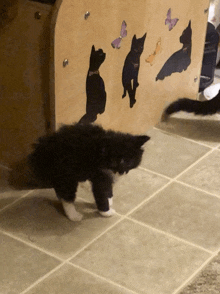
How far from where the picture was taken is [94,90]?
2.22m

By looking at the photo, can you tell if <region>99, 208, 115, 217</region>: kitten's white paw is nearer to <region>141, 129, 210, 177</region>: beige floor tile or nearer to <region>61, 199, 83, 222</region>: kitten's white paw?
<region>61, 199, 83, 222</region>: kitten's white paw

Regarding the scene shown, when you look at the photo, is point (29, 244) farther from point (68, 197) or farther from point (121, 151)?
point (121, 151)

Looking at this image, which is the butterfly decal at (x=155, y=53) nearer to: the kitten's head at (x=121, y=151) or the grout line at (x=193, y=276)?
the kitten's head at (x=121, y=151)

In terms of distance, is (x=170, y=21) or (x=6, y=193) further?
(x=170, y=21)

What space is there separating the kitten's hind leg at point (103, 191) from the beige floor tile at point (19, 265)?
311 mm

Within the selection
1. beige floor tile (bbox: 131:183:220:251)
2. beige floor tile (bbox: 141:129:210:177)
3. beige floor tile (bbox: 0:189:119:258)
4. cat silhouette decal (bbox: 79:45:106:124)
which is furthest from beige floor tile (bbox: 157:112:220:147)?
beige floor tile (bbox: 0:189:119:258)

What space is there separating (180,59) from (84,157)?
1.10 meters

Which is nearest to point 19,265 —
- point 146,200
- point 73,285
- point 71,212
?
point 73,285

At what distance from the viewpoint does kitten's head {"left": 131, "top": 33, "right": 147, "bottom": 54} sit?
2379 mm

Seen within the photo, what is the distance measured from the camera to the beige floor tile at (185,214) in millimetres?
2004

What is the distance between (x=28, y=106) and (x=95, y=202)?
0.48 m

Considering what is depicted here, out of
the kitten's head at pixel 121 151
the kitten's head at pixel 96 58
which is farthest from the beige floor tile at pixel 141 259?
the kitten's head at pixel 96 58

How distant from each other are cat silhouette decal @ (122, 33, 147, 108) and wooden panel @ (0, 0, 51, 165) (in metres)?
0.49

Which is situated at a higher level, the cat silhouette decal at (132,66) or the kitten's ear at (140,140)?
the cat silhouette decal at (132,66)
